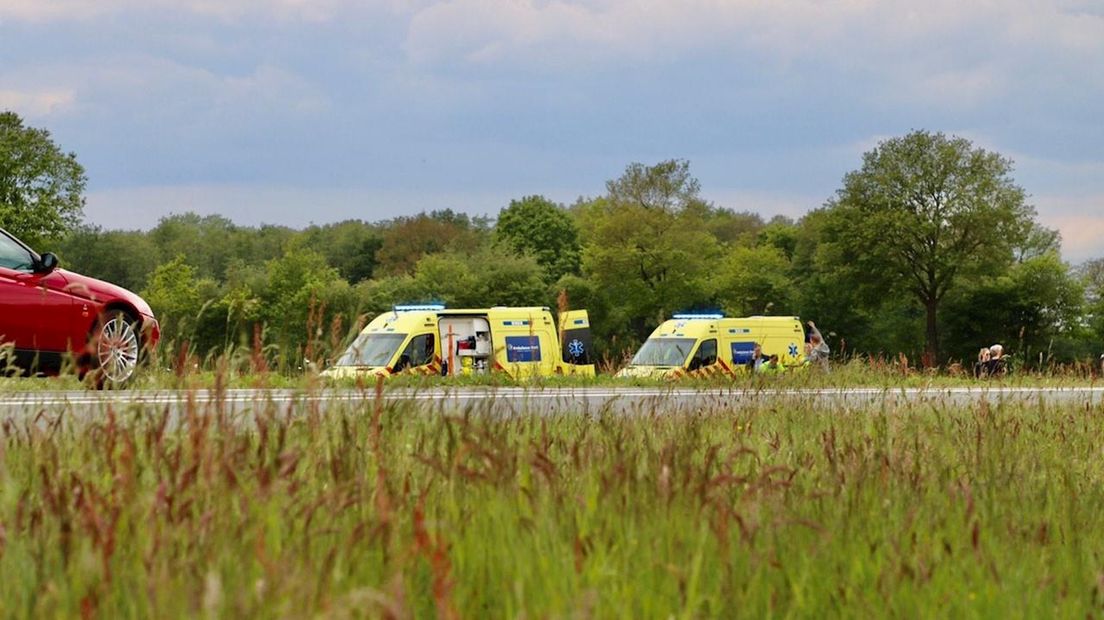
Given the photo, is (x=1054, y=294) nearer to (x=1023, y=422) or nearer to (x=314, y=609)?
(x=1023, y=422)

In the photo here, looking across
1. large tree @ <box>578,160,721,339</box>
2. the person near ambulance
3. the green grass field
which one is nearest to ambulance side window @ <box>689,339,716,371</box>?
the person near ambulance

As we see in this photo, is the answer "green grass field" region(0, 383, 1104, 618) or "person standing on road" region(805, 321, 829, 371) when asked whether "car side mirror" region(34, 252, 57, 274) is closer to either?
"green grass field" region(0, 383, 1104, 618)

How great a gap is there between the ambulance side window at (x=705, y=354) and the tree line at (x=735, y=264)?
17.2 meters

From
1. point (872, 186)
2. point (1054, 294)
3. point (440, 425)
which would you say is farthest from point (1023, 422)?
point (1054, 294)

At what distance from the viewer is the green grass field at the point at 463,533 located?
325cm

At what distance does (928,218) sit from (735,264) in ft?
76.4

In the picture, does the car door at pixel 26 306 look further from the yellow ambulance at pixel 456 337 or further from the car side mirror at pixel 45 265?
the yellow ambulance at pixel 456 337

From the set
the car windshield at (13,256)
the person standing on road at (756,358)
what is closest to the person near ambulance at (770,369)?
the person standing on road at (756,358)

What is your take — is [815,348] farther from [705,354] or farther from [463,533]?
[463,533]

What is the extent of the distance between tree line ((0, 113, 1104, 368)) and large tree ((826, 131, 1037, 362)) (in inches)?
3.2

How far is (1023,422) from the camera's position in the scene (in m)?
10.1

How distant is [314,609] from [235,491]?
97 centimetres

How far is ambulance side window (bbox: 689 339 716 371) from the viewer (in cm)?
3338

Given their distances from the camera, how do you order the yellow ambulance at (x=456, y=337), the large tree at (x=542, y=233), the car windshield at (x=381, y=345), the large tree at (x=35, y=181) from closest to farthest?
the car windshield at (x=381, y=345) → the yellow ambulance at (x=456, y=337) → the large tree at (x=35, y=181) → the large tree at (x=542, y=233)
